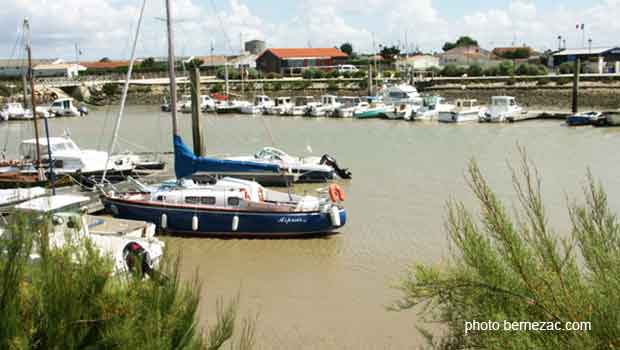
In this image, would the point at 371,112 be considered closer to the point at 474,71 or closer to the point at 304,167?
the point at 304,167

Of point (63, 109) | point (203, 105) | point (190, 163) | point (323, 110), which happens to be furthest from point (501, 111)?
point (63, 109)

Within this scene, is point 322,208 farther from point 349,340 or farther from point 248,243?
point 349,340

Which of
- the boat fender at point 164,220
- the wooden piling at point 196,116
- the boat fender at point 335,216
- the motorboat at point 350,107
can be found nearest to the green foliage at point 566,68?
the motorboat at point 350,107

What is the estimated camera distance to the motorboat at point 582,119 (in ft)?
140

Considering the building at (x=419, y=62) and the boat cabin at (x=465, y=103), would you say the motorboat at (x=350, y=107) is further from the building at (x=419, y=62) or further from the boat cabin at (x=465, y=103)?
the building at (x=419, y=62)

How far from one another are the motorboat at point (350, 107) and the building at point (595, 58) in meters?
34.7

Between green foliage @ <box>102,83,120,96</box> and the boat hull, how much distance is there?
78.1m

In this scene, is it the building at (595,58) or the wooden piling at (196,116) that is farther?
the building at (595,58)

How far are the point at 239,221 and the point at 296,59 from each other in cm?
9294

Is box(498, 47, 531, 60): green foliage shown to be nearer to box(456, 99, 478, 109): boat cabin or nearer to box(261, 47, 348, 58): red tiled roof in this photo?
box(261, 47, 348, 58): red tiled roof

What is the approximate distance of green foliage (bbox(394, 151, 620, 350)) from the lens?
186 inches

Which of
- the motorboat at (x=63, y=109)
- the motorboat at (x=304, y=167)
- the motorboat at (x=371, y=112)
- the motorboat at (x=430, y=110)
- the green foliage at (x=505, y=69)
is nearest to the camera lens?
the motorboat at (x=304, y=167)

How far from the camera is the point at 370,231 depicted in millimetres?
17625

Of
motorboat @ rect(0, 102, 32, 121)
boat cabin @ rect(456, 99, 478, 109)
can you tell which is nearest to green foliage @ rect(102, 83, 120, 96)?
motorboat @ rect(0, 102, 32, 121)
